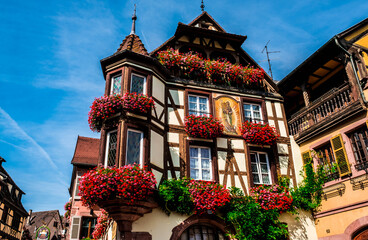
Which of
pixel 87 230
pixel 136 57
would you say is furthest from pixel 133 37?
pixel 87 230

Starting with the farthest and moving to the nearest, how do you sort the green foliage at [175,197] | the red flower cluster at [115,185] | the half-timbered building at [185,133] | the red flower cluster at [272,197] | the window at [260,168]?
the window at [260,168] < the red flower cluster at [272,197] < the half-timbered building at [185,133] < the green foliage at [175,197] < the red flower cluster at [115,185]

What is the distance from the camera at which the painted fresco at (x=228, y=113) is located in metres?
13.5

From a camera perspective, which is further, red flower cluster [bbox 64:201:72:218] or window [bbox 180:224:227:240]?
red flower cluster [bbox 64:201:72:218]

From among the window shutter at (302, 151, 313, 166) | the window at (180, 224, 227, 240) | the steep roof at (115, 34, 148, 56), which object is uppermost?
the steep roof at (115, 34, 148, 56)

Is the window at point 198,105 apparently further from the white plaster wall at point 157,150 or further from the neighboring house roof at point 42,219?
the neighboring house roof at point 42,219

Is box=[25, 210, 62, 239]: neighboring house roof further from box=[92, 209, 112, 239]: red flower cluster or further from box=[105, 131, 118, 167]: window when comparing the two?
box=[105, 131, 118, 167]: window

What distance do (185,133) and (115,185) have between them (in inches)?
155

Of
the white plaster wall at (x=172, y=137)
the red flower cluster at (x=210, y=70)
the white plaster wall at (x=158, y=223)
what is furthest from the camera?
the red flower cluster at (x=210, y=70)

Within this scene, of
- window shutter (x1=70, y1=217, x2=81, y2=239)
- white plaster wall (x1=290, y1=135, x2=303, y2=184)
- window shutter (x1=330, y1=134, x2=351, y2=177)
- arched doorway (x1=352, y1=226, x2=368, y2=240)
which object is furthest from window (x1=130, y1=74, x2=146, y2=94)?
window shutter (x1=70, y1=217, x2=81, y2=239)

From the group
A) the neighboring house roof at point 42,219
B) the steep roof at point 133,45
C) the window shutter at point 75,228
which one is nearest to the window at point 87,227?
the window shutter at point 75,228

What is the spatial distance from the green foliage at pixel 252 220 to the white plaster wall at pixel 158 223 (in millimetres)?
1740

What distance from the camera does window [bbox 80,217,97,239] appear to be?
18.1 meters

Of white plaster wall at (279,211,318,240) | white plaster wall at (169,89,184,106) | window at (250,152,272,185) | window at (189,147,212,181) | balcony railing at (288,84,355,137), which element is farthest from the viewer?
white plaster wall at (169,89,184,106)

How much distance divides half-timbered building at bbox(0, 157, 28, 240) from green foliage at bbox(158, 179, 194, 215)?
21.9m
